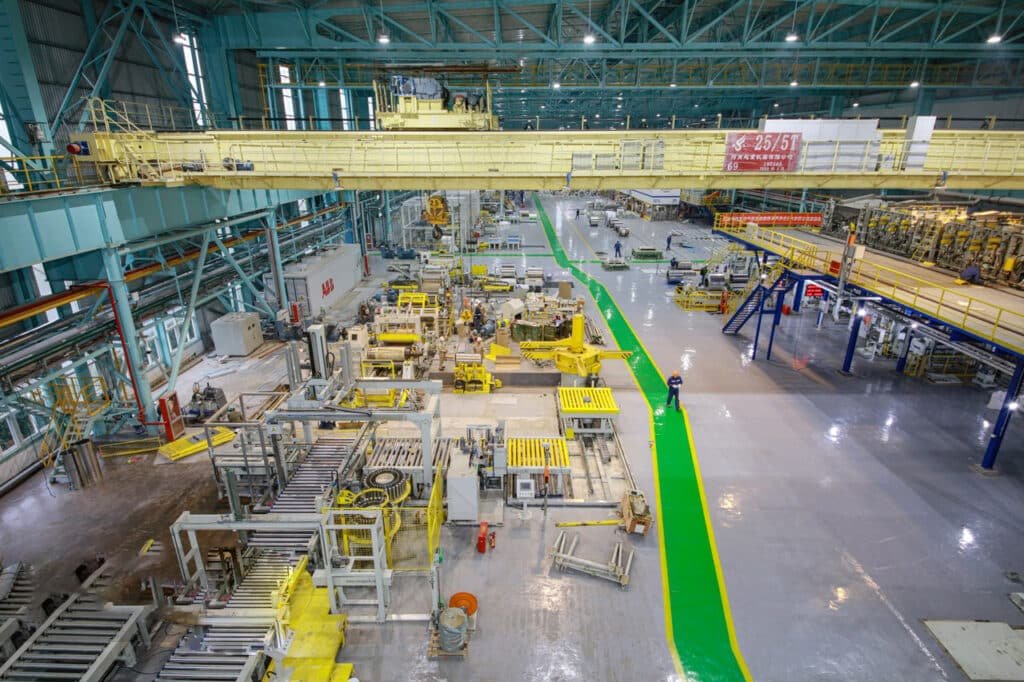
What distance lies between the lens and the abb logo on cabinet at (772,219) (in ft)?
74.9

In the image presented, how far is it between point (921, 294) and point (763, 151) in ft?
20.1

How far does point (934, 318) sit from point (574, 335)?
967cm

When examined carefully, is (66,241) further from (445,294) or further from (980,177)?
(980,177)

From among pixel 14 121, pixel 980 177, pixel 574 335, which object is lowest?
pixel 574 335

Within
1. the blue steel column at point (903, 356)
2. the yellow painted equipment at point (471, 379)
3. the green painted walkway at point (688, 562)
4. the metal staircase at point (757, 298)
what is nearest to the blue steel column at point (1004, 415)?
the blue steel column at point (903, 356)

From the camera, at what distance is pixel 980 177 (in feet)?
50.6

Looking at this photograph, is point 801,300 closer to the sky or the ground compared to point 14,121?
closer to the ground

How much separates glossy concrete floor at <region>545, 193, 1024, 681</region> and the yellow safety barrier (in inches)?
131

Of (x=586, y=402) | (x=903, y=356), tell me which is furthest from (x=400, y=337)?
(x=903, y=356)

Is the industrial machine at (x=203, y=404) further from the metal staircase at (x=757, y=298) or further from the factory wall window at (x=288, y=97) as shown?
the metal staircase at (x=757, y=298)

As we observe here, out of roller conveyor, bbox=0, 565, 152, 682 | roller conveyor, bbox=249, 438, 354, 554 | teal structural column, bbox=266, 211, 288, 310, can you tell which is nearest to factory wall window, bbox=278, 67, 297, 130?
teal structural column, bbox=266, 211, 288, 310

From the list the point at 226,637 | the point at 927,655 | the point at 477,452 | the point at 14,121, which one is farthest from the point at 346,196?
the point at 927,655

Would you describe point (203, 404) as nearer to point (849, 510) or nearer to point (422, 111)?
point (422, 111)

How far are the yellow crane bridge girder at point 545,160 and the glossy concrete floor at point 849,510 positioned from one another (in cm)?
651
